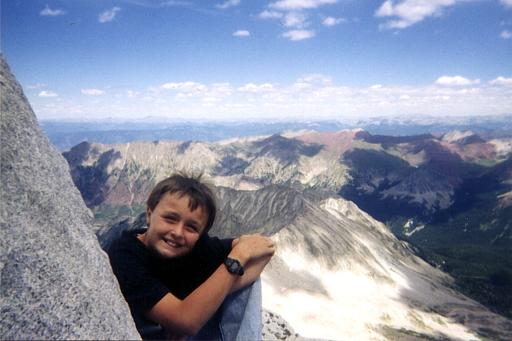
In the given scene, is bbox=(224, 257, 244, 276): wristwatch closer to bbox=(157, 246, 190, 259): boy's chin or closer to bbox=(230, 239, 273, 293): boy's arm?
bbox=(230, 239, 273, 293): boy's arm

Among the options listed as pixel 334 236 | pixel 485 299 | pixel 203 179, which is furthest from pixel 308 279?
pixel 203 179

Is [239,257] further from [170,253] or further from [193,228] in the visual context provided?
[170,253]

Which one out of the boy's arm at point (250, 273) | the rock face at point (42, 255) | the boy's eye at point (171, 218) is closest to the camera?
the rock face at point (42, 255)

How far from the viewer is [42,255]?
492 centimetres

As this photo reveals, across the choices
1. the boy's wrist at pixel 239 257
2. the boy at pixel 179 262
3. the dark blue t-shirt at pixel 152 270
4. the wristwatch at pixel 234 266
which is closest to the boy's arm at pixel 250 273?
the boy at pixel 179 262

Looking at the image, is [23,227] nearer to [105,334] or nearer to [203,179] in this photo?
[105,334]

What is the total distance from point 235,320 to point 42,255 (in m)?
4.07

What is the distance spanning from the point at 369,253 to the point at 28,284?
17163cm

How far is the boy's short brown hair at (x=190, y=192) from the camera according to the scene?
7047 millimetres

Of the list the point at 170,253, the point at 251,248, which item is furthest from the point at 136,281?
the point at 251,248

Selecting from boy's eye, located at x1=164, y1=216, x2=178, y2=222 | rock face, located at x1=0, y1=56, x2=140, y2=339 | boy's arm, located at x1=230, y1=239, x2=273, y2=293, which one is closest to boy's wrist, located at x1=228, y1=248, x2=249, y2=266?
boy's arm, located at x1=230, y1=239, x2=273, y2=293

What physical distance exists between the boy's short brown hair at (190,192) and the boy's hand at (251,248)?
793 millimetres

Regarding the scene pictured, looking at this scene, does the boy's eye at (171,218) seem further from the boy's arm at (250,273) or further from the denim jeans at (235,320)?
the denim jeans at (235,320)

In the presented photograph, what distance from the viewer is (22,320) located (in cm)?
440
